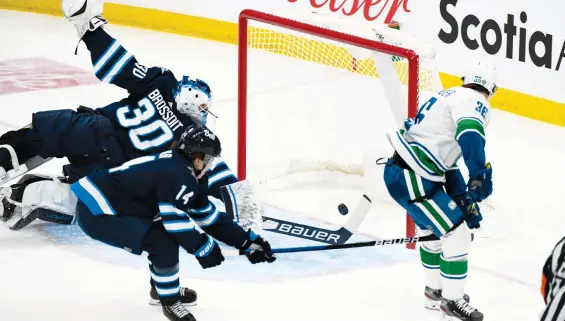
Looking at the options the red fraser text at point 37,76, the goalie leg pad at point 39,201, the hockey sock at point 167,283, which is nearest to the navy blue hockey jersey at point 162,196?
the hockey sock at point 167,283

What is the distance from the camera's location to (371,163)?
484cm

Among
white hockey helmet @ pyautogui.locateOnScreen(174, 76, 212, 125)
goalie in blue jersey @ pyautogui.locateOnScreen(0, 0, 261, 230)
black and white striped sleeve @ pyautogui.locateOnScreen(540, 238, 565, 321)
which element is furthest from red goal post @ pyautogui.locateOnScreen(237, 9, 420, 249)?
black and white striped sleeve @ pyautogui.locateOnScreen(540, 238, 565, 321)

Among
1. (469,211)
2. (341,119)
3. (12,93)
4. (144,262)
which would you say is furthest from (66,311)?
(12,93)

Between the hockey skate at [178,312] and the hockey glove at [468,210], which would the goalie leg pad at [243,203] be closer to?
the hockey skate at [178,312]

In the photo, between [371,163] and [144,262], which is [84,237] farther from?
[371,163]

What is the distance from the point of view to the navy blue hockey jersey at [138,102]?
13.9ft

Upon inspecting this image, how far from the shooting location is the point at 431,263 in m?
3.77

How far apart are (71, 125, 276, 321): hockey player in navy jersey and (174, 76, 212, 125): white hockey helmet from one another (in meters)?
0.62

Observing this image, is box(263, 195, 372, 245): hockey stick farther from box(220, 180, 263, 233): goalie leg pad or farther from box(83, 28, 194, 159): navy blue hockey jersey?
box(83, 28, 194, 159): navy blue hockey jersey

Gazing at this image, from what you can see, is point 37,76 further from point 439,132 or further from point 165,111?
point 439,132

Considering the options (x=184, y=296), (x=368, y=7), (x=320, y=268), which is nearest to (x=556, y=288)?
(x=184, y=296)

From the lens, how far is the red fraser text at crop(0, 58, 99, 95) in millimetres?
6598

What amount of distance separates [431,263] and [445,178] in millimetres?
306

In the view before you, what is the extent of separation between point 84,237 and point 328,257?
1.00 meters
